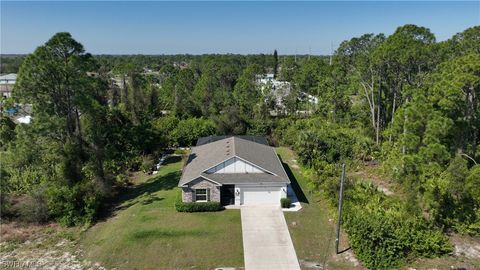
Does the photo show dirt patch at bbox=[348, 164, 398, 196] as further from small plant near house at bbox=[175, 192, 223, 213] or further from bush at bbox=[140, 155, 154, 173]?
bush at bbox=[140, 155, 154, 173]

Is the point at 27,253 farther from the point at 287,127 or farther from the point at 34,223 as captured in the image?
the point at 287,127

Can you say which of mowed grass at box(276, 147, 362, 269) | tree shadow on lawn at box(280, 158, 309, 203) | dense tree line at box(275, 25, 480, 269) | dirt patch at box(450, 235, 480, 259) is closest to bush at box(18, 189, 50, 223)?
mowed grass at box(276, 147, 362, 269)

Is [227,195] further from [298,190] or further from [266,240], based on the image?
[298,190]

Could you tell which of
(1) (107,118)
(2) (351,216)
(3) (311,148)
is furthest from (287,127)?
(2) (351,216)

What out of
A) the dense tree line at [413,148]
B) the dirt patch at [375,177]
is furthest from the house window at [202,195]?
the dirt patch at [375,177]

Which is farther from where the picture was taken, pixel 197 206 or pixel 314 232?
pixel 197 206

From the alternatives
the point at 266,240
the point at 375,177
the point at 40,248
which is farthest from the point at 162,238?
the point at 375,177
